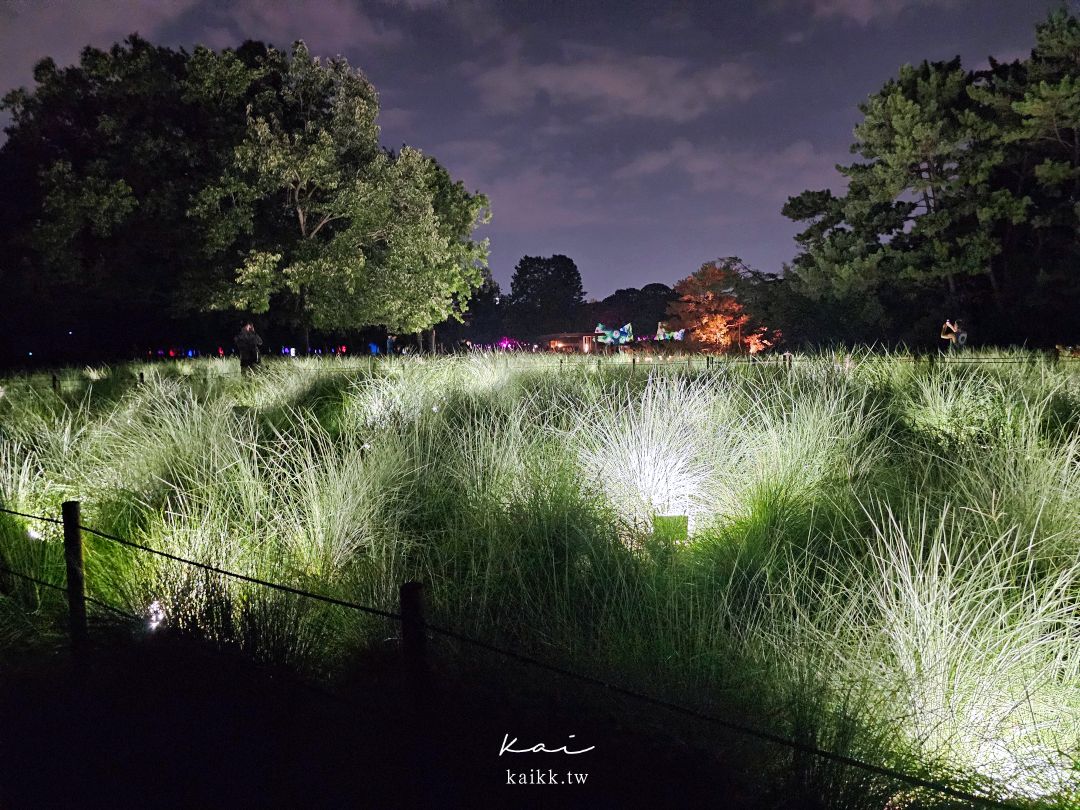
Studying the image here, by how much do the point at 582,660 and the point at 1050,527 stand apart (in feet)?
8.12

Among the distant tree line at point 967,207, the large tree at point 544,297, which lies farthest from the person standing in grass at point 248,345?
the large tree at point 544,297

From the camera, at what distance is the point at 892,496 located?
158 inches

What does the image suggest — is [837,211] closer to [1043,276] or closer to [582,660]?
[1043,276]

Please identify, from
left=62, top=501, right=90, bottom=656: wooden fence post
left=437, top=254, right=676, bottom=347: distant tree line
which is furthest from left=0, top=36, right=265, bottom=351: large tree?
left=437, top=254, right=676, bottom=347: distant tree line

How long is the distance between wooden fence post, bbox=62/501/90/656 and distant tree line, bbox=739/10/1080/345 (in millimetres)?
Result: 23380

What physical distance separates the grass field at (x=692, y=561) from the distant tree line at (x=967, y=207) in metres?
18.0

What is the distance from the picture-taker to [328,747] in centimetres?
238

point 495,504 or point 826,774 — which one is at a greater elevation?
point 495,504

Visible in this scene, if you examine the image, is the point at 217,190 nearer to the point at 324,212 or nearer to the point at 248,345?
the point at 324,212

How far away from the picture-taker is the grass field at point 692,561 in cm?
210

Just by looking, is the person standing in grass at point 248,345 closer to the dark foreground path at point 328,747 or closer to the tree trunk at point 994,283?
the dark foreground path at point 328,747

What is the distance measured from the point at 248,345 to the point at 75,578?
1152 centimetres

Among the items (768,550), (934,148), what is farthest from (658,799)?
(934,148)

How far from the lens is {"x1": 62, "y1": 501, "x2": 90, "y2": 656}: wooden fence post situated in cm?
295
